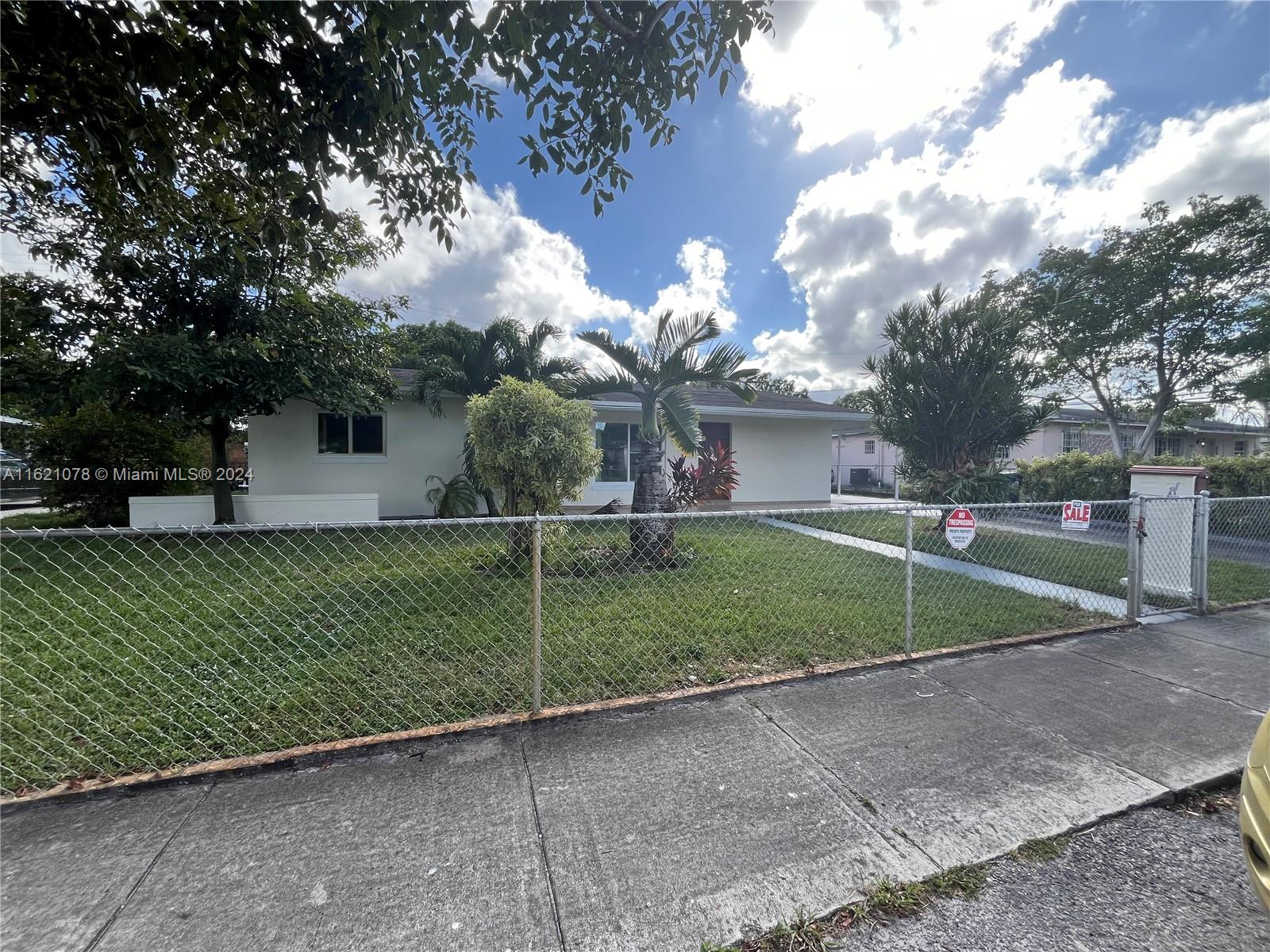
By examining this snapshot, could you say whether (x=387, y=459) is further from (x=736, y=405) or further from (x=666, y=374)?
(x=736, y=405)

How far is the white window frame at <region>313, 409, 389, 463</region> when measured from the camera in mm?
10406

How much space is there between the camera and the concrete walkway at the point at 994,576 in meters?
5.29

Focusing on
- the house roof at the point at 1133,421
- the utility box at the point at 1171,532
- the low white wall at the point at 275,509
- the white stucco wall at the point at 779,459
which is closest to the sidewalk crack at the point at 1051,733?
the utility box at the point at 1171,532

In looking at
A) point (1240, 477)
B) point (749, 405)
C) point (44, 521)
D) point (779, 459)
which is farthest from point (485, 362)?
point (1240, 477)

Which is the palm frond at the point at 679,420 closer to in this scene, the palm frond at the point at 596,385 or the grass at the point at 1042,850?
the palm frond at the point at 596,385

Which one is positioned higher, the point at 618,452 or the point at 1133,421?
the point at 1133,421

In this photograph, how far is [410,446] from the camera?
1093 centimetres

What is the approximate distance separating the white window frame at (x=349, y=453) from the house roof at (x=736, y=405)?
113cm

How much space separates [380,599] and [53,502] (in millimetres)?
9809

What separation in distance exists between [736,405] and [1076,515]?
A: 8.79 metres

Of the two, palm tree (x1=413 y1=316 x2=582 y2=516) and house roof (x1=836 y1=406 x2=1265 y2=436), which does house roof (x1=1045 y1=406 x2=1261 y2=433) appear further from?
palm tree (x1=413 y1=316 x2=582 y2=516)

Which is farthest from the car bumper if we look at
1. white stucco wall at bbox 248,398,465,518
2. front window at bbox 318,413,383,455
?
front window at bbox 318,413,383,455

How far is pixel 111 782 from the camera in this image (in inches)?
90.1

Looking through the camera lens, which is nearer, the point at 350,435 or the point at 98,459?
the point at 98,459
